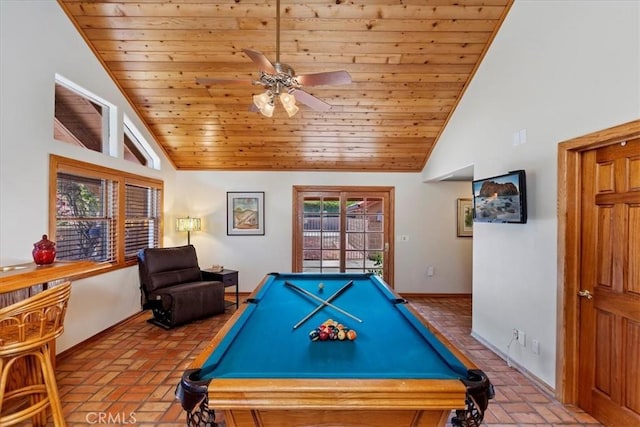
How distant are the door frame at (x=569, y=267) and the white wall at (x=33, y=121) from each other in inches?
173

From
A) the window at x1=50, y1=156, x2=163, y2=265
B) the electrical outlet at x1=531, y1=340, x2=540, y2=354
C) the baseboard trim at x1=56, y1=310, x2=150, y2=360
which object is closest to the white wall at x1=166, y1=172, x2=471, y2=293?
the window at x1=50, y1=156, x2=163, y2=265

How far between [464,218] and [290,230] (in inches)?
124

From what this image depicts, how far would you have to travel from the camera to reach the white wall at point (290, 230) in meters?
5.38

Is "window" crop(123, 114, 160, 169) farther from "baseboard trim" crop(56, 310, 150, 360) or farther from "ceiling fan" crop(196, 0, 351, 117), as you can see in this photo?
→ "ceiling fan" crop(196, 0, 351, 117)

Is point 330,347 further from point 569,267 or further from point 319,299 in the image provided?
point 569,267

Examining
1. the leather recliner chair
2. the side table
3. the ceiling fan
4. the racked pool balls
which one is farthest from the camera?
the side table

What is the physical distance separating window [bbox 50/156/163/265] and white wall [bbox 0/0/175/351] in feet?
0.56

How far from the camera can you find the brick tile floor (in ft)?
7.01

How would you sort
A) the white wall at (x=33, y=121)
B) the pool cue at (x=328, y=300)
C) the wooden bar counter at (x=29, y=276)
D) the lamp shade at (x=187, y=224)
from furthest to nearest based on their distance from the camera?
1. the lamp shade at (x=187, y=224)
2. the white wall at (x=33, y=121)
3. the pool cue at (x=328, y=300)
4. the wooden bar counter at (x=29, y=276)

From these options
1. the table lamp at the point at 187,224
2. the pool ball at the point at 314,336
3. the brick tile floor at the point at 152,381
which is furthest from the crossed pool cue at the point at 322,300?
the table lamp at the point at 187,224

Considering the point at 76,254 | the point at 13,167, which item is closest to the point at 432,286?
the point at 76,254

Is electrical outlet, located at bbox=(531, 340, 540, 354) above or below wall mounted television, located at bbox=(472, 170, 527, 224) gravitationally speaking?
below

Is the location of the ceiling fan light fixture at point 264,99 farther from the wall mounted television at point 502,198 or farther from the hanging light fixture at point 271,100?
the wall mounted television at point 502,198

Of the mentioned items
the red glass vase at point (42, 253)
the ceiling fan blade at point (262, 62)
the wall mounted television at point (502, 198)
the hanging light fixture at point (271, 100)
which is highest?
the ceiling fan blade at point (262, 62)
